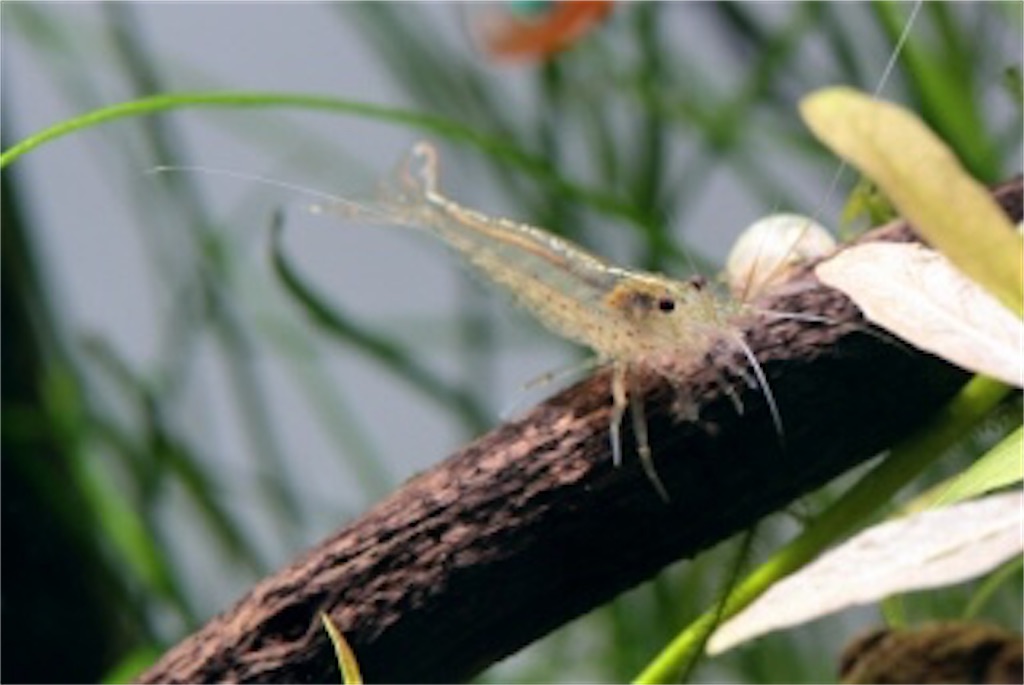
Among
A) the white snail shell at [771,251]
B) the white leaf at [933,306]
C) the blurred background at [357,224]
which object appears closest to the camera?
the white leaf at [933,306]

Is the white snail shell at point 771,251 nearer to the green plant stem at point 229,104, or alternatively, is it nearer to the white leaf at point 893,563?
the green plant stem at point 229,104

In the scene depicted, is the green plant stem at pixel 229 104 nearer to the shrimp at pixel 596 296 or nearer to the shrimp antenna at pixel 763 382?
the shrimp at pixel 596 296

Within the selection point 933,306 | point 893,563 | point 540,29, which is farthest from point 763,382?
point 540,29

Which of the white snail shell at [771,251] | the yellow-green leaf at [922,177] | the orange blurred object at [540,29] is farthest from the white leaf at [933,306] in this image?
the orange blurred object at [540,29]

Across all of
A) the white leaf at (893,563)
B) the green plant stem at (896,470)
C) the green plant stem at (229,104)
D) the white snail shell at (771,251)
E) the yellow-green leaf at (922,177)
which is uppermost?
the green plant stem at (229,104)

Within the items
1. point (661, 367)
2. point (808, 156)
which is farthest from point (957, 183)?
point (808, 156)

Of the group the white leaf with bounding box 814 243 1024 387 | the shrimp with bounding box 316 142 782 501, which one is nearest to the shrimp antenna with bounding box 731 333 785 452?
the shrimp with bounding box 316 142 782 501

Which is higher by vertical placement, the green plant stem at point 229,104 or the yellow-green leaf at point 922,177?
the green plant stem at point 229,104

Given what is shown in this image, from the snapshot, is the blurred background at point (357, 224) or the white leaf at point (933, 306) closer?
the white leaf at point (933, 306)

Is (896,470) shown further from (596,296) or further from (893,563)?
(893,563)

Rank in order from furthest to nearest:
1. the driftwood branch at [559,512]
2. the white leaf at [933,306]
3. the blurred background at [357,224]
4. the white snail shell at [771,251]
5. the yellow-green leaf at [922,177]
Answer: the blurred background at [357,224] < the white snail shell at [771,251] < the driftwood branch at [559,512] < the white leaf at [933,306] < the yellow-green leaf at [922,177]
